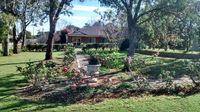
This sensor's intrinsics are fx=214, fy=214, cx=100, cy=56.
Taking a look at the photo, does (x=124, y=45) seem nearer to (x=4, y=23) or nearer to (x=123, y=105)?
(x=4, y=23)

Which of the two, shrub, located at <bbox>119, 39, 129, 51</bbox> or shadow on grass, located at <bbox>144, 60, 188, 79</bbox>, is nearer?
shadow on grass, located at <bbox>144, 60, 188, 79</bbox>

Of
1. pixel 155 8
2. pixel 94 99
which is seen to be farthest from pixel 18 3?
pixel 94 99

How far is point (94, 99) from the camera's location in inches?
241

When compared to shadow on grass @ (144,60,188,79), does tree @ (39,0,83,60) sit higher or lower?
higher

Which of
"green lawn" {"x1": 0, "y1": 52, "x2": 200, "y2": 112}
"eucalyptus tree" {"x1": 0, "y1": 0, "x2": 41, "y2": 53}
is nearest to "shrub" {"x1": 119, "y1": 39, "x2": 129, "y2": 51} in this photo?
"eucalyptus tree" {"x1": 0, "y1": 0, "x2": 41, "y2": 53}

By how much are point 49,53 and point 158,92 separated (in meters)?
13.9

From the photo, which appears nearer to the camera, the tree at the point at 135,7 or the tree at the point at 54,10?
the tree at the point at 135,7

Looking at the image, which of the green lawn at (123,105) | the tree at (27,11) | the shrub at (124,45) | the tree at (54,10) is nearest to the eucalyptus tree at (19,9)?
the tree at (27,11)

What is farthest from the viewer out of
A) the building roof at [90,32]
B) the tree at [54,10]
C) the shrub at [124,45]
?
the building roof at [90,32]

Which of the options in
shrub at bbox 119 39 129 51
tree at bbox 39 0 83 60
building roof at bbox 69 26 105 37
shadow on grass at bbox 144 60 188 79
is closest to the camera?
shadow on grass at bbox 144 60 188 79

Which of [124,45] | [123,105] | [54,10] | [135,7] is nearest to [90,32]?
[124,45]

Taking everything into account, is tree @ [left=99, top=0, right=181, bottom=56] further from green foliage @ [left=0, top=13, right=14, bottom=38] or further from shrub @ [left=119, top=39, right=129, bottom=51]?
shrub @ [left=119, top=39, right=129, bottom=51]

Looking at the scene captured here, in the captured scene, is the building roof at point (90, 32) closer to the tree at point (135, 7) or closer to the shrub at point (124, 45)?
the shrub at point (124, 45)

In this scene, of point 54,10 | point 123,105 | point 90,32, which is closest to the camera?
point 123,105
